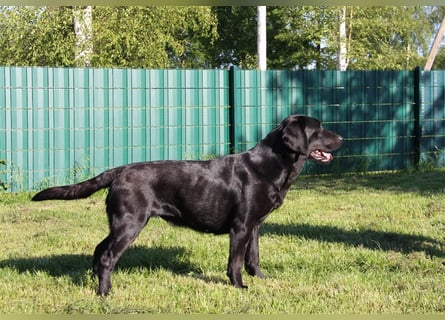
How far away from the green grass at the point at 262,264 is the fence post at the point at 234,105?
3.26 metres

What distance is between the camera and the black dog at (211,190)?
17.7 ft

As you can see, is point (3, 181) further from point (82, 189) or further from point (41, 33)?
point (41, 33)

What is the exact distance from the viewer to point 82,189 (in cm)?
561

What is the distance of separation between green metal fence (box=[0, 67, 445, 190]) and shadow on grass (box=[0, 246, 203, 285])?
523cm

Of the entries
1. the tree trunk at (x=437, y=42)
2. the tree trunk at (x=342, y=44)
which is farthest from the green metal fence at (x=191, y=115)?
the tree trunk at (x=342, y=44)

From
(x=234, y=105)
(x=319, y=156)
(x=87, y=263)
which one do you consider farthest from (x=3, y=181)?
(x=319, y=156)

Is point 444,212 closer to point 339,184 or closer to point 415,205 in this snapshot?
point 415,205

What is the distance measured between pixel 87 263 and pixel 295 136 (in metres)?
2.33

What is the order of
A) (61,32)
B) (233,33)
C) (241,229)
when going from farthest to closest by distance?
(233,33), (61,32), (241,229)

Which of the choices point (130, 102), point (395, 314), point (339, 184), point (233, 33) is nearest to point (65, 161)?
point (130, 102)

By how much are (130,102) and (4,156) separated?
2401 millimetres

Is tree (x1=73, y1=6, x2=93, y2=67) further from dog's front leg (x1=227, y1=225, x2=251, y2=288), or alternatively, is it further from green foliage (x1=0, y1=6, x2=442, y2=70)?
dog's front leg (x1=227, y1=225, x2=251, y2=288)

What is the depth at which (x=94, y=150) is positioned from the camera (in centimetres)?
1198

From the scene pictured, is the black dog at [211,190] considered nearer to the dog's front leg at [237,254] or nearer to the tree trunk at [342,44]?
the dog's front leg at [237,254]
